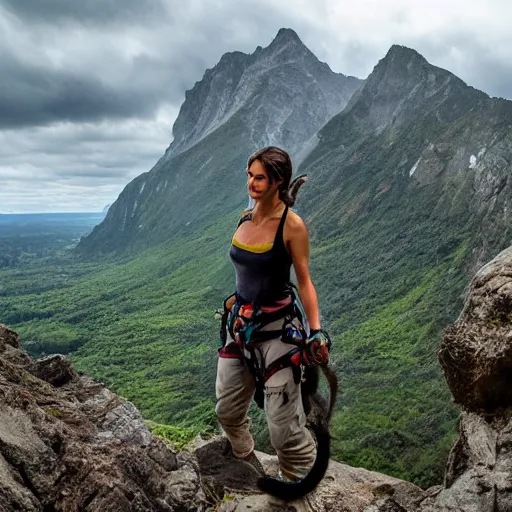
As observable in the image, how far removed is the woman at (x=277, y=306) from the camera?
4609mm

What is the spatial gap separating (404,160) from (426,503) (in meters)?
93.8

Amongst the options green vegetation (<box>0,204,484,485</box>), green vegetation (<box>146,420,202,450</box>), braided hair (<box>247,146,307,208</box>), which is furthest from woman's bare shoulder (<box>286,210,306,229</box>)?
green vegetation (<box>0,204,484,485</box>)

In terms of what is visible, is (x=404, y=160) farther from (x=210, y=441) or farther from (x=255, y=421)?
(x=210, y=441)

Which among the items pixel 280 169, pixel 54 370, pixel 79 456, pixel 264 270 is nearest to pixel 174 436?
pixel 54 370

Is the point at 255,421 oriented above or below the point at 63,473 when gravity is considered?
below

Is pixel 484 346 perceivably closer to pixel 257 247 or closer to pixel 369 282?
pixel 257 247

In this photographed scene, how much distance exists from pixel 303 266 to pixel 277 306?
1.63 feet

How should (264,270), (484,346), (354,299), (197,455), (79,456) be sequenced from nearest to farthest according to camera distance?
1. (79,456)
2. (264,270)
3. (484,346)
4. (197,455)
5. (354,299)

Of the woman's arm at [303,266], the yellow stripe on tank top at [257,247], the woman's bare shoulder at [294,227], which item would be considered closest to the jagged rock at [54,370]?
the yellow stripe on tank top at [257,247]

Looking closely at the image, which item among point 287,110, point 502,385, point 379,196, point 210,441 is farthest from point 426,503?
point 287,110

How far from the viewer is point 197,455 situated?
6531 mm

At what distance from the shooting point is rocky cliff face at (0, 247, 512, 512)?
13.3 ft

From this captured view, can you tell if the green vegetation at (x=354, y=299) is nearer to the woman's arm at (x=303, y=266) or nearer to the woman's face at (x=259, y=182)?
the woman's arm at (x=303, y=266)

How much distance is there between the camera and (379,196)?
9406 cm
